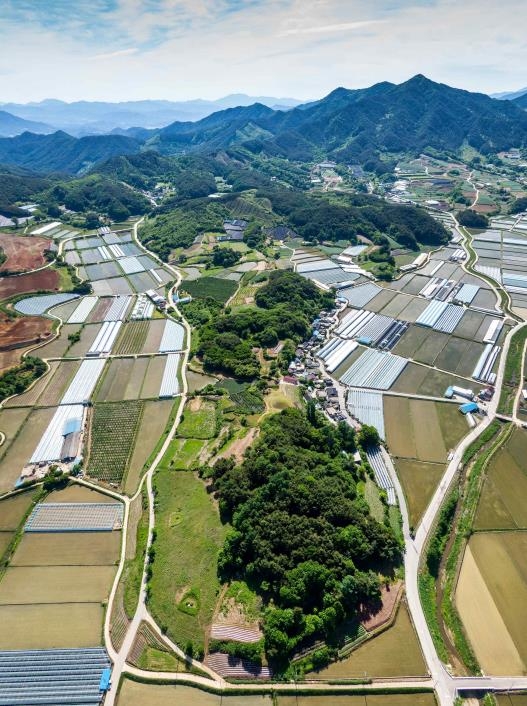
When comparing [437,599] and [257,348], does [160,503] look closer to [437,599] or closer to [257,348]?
[437,599]

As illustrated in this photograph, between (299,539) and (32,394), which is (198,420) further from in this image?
(32,394)

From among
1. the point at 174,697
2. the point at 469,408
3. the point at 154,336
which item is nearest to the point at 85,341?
the point at 154,336

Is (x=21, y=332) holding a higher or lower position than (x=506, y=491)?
higher

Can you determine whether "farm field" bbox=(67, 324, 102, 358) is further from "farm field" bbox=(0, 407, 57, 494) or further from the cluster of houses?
the cluster of houses

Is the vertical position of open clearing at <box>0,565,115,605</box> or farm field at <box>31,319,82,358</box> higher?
farm field at <box>31,319,82,358</box>

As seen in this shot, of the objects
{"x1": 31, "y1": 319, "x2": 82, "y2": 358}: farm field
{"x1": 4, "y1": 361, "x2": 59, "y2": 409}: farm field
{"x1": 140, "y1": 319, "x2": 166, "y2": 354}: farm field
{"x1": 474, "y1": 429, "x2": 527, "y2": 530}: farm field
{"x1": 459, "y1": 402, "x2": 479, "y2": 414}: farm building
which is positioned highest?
{"x1": 31, "y1": 319, "x2": 82, "y2": 358}: farm field

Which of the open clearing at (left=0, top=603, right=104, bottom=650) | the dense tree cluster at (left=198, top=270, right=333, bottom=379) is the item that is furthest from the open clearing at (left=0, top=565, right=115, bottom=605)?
the dense tree cluster at (left=198, top=270, right=333, bottom=379)

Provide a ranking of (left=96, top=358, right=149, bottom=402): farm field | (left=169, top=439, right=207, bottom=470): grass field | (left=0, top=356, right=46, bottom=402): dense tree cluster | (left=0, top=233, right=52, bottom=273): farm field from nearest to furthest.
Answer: (left=169, top=439, right=207, bottom=470): grass field < (left=96, top=358, right=149, bottom=402): farm field < (left=0, top=356, right=46, bottom=402): dense tree cluster < (left=0, top=233, right=52, bottom=273): farm field
